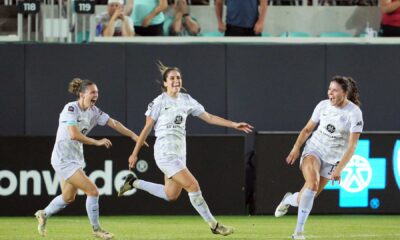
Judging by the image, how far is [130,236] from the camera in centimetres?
1201

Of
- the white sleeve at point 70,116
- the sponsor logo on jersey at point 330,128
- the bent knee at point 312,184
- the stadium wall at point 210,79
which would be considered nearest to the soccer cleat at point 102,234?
the white sleeve at point 70,116

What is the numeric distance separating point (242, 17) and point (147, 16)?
153cm

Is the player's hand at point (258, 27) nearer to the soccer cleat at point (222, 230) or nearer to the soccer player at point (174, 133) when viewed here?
the soccer player at point (174, 133)

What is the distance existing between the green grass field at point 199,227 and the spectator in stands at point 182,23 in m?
3.33

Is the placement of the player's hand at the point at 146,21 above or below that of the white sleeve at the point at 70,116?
above

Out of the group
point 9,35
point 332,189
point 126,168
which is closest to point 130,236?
point 126,168

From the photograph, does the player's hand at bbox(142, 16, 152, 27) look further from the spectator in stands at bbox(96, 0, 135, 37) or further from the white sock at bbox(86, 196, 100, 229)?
the white sock at bbox(86, 196, 100, 229)

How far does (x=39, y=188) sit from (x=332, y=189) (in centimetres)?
437

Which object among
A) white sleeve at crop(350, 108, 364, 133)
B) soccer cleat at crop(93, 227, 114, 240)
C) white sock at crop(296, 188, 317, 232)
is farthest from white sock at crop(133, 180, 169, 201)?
white sleeve at crop(350, 108, 364, 133)

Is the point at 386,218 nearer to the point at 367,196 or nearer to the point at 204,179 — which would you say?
the point at 367,196

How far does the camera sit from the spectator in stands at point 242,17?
54.0 ft

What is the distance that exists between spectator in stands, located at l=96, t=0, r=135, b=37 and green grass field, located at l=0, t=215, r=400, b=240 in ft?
10.1

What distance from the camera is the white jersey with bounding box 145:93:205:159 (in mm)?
11758

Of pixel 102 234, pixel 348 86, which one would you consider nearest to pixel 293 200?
pixel 348 86
